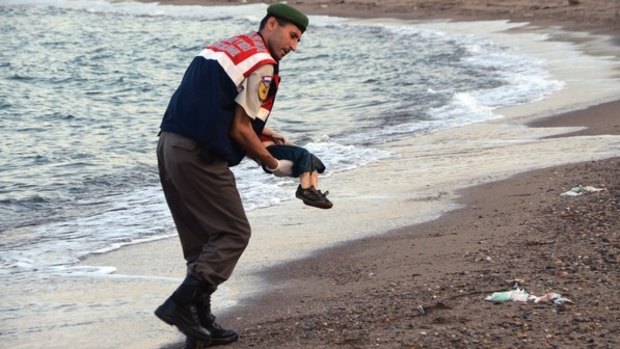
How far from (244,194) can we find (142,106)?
39.3ft

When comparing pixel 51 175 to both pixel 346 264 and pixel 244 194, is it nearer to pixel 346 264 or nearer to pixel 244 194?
pixel 244 194

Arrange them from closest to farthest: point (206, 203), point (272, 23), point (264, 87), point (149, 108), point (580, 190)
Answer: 1. point (264, 87)
2. point (272, 23)
3. point (206, 203)
4. point (580, 190)
5. point (149, 108)

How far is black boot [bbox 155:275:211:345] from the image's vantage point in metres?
5.71

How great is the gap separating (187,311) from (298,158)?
896 mm

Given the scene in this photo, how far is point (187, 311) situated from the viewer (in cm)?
575

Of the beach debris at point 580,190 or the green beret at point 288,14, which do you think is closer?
the green beret at point 288,14

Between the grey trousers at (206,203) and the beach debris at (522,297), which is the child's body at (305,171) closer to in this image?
the grey trousers at (206,203)

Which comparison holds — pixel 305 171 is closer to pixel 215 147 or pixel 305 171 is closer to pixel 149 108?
pixel 215 147

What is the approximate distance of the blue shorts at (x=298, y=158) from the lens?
5.59 metres

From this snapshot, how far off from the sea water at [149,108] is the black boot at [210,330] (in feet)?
4.80

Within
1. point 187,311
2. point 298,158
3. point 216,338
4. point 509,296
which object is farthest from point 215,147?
point 509,296

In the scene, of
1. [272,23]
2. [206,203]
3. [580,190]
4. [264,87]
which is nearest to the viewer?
[264,87]

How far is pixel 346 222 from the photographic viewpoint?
8891mm

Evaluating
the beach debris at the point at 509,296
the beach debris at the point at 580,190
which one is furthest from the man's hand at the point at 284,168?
the beach debris at the point at 580,190
